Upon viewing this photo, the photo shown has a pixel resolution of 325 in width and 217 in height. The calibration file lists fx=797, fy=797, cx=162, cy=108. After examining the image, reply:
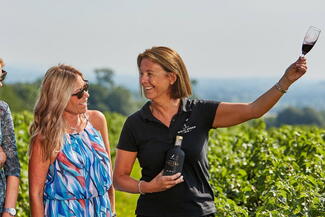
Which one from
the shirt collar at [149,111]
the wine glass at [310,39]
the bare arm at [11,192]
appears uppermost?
the wine glass at [310,39]

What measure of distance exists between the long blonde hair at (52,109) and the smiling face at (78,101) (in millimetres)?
39

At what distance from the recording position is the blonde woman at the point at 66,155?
4.54 m

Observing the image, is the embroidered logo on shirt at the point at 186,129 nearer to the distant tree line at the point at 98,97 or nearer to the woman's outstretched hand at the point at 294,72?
the woman's outstretched hand at the point at 294,72

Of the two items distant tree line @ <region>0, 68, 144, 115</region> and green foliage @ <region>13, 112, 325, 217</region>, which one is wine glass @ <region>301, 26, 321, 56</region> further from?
distant tree line @ <region>0, 68, 144, 115</region>

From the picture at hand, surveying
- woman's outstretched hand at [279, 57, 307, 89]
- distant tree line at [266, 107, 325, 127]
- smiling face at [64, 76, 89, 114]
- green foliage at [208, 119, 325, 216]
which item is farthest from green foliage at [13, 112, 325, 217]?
distant tree line at [266, 107, 325, 127]

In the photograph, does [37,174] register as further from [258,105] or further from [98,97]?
[98,97]

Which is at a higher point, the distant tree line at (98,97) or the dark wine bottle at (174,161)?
the dark wine bottle at (174,161)

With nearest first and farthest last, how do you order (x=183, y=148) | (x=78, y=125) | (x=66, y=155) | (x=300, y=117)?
(x=183, y=148) → (x=66, y=155) → (x=78, y=125) → (x=300, y=117)

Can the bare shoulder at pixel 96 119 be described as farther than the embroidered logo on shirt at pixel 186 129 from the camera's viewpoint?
Yes

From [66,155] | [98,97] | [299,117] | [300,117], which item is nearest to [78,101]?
[66,155]

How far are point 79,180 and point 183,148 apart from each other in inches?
25.7

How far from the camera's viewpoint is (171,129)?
457 cm

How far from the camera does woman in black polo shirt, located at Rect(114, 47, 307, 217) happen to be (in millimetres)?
4520

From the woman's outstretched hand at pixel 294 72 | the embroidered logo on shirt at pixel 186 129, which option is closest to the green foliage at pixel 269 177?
the embroidered logo on shirt at pixel 186 129
